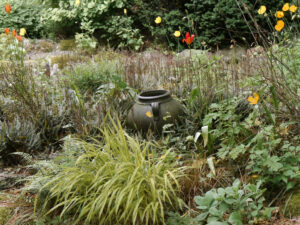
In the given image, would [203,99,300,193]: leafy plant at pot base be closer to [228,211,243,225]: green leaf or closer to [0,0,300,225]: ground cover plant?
[0,0,300,225]: ground cover plant

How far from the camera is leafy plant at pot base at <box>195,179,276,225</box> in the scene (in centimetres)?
202

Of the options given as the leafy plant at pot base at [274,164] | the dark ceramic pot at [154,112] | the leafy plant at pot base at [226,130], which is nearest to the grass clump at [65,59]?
the dark ceramic pot at [154,112]

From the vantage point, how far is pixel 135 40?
8.20 metres

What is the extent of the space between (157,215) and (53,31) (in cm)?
879

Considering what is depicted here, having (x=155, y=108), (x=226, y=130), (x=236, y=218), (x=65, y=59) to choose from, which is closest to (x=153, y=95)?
(x=155, y=108)

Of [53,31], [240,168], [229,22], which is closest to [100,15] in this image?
[53,31]

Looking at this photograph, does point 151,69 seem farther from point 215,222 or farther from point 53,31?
point 53,31

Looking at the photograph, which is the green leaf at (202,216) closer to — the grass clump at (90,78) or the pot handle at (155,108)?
the pot handle at (155,108)

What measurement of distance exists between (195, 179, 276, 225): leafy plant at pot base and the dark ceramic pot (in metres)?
1.09

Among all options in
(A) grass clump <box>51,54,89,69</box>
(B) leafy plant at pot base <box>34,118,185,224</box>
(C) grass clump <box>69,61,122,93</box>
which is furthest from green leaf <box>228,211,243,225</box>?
(A) grass clump <box>51,54,89,69</box>

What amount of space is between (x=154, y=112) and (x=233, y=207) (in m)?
1.23

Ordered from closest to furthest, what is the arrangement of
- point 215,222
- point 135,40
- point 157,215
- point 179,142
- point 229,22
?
point 215,222 → point 157,215 → point 179,142 → point 229,22 → point 135,40

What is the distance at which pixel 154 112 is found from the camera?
3.07m

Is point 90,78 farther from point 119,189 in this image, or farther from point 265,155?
point 265,155
